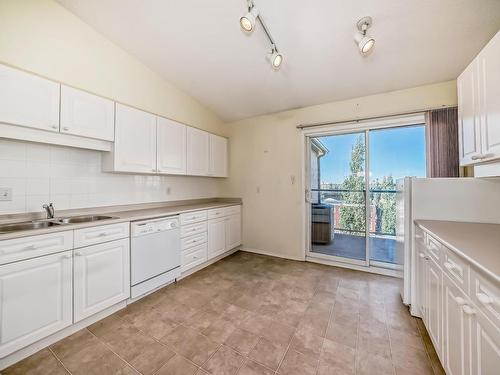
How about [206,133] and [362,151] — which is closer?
[362,151]

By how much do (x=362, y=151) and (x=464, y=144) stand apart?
1.51 metres

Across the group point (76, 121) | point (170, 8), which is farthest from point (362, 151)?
point (76, 121)

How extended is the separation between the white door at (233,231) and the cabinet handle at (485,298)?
306 cm

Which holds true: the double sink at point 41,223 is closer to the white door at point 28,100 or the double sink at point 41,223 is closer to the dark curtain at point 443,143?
the white door at point 28,100

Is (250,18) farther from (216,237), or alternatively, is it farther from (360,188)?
(216,237)

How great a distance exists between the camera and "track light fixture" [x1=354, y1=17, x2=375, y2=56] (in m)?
1.79

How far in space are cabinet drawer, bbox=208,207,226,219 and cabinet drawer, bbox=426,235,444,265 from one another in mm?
2572

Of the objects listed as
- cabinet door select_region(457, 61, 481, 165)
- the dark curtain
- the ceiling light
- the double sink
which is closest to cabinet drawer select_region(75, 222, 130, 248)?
the double sink

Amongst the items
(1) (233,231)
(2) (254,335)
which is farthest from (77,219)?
(1) (233,231)

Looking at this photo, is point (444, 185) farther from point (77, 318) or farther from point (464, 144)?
point (77, 318)

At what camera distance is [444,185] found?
196 cm

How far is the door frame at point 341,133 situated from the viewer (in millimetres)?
2828

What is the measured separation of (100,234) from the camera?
1947 mm

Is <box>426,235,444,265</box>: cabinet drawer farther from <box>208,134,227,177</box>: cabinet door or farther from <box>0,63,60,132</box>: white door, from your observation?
<box>0,63,60,132</box>: white door
